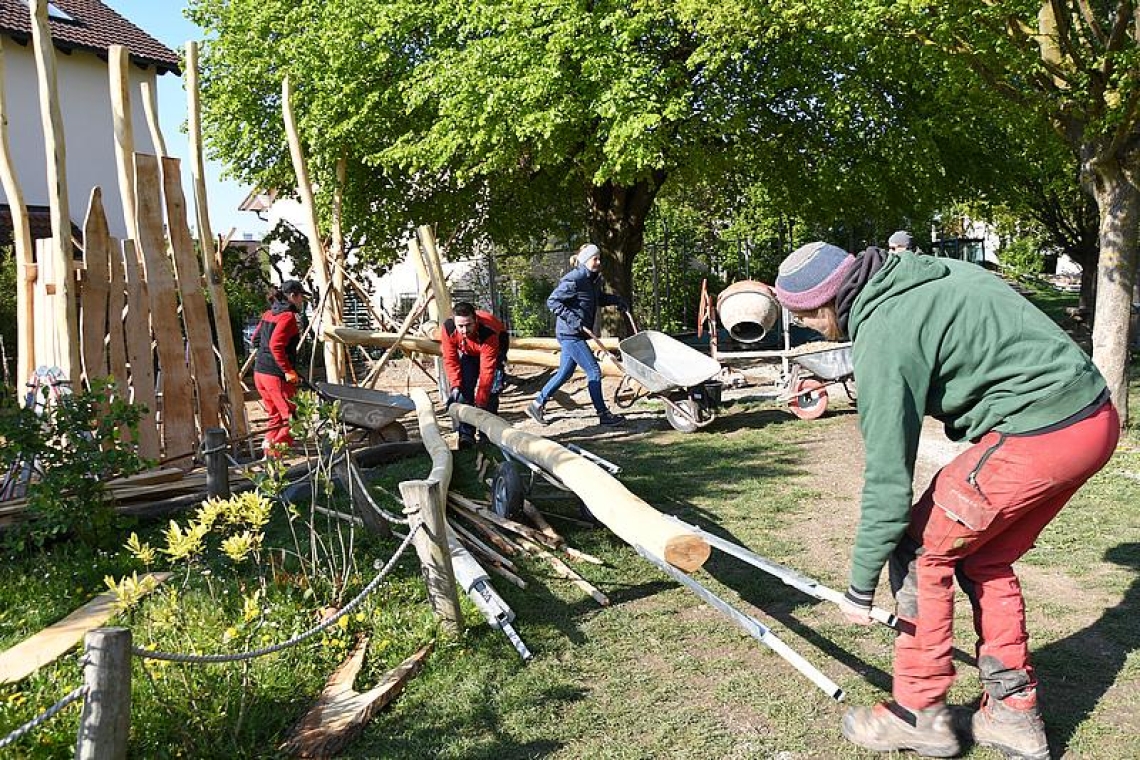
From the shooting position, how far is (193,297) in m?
8.31

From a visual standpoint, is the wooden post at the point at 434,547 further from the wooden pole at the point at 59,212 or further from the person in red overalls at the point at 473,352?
the wooden pole at the point at 59,212

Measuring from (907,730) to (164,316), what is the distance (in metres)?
6.94

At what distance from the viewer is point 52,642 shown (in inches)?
169

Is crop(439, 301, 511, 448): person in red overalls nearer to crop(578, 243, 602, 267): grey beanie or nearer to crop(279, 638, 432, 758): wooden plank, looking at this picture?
crop(578, 243, 602, 267): grey beanie

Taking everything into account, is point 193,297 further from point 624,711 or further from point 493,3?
point 493,3

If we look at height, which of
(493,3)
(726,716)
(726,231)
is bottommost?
(726,716)

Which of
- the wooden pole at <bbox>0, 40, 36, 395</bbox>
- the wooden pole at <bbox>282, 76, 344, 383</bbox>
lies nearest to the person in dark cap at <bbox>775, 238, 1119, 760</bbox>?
the wooden pole at <bbox>0, 40, 36, 395</bbox>

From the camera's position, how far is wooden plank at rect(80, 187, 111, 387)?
7586mm

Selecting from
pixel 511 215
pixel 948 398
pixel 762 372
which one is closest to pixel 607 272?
pixel 511 215

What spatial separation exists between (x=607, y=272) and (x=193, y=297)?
901 cm

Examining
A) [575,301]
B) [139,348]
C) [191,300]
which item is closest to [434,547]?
[139,348]

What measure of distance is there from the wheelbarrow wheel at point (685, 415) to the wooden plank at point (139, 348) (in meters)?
4.64

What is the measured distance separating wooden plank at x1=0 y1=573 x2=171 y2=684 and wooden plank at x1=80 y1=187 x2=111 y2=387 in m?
3.32

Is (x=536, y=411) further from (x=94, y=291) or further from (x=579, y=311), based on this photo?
(x=94, y=291)
